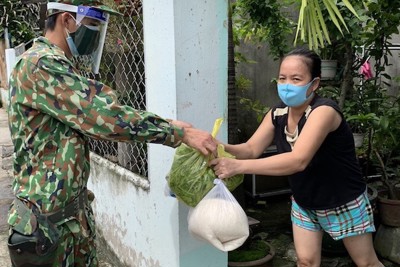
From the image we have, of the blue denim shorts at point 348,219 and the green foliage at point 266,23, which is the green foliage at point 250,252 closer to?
the blue denim shorts at point 348,219

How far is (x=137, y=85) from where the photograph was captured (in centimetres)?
330

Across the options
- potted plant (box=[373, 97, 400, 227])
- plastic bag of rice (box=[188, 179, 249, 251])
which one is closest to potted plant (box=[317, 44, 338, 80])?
potted plant (box=[373, 97, 400, 227])

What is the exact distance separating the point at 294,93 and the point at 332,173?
1.54 feet

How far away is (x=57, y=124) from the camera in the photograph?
1.98 metres

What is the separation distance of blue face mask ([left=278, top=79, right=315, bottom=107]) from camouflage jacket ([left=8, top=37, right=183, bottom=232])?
2.11 feet

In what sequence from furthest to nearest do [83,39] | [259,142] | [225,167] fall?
[259,142], [225,167], [83,39]

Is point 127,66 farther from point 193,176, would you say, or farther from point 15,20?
A: point 15,20

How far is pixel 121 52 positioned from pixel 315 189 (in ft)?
5.90

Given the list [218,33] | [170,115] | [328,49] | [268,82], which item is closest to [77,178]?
[170,115]

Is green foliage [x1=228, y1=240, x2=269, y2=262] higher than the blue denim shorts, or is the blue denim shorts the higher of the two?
the blue denim shorts

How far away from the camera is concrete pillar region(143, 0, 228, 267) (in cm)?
254

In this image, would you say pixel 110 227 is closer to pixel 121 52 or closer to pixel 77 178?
pixel 121 52

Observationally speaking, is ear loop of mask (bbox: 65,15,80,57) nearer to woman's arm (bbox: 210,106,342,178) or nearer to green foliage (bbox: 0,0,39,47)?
woman's arm (bbox: 210,106,342,178)

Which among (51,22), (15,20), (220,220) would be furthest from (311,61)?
(15,20)
